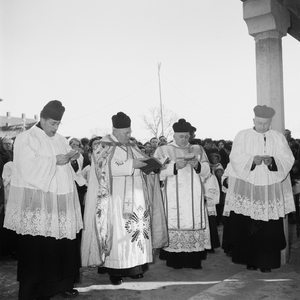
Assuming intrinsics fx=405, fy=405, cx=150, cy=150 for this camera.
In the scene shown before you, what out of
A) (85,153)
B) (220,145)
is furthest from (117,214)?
(220,145)

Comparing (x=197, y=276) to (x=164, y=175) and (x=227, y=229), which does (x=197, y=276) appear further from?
(x=164, y=175)

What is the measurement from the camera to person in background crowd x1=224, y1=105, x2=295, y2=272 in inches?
203

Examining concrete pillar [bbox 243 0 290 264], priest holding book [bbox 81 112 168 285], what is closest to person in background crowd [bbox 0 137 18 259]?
priest holding book [bbox 81 112 168 285]

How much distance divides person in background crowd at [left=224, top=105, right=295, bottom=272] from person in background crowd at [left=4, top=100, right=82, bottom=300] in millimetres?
2218

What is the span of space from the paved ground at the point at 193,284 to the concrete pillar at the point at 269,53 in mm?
758

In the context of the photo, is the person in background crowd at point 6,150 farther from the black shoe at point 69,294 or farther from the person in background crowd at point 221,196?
the person in background crowd at point 221,196

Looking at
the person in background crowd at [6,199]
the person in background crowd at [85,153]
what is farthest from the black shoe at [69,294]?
the person in background crowd at [85,153]

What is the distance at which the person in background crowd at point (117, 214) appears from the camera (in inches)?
193

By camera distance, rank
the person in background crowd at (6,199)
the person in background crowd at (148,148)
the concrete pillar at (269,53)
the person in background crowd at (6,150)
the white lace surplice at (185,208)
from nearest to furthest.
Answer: the concrete pillar at (269,53) < the white lace surplice at (185,208) < the person in background crowd at (6,199) < the person in background crowd at (6,150) < the person in background crowd at (148,148)

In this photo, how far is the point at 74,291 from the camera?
14.9 feet

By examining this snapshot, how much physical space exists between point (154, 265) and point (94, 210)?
4.80 feet

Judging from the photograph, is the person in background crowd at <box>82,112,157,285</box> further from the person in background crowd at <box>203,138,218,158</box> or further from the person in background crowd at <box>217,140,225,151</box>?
the person in background crowd at <box>217,140,225,151</box>

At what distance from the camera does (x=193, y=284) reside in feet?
16.2

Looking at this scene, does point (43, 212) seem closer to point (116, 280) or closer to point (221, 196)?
point (116, 280)
